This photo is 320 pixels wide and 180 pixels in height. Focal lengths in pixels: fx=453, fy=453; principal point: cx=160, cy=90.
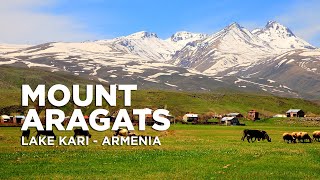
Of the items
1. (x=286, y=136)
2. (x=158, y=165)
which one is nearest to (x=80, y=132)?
(x=286, y=136)

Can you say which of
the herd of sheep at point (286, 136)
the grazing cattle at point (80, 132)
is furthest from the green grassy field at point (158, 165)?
the grazing cattle at point (80, 132)

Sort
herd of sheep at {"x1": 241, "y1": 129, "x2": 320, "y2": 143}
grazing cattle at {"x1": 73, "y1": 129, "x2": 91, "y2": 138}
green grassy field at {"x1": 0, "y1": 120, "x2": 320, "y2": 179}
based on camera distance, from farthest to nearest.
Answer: grazing cattle at {"x1": 73, "y1": 129, "x2": 91, "y2": 138}, herd of sheep at {"x1": 241, "y1": 129, "x2": 320, "y2": 143}, green grassy field at {"x1": 0, "y1": 120, "x2": 320, "y2": 179}

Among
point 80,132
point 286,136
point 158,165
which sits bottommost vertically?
point 158,165

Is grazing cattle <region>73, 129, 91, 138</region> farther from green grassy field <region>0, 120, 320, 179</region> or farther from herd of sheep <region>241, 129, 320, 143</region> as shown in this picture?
herd of sheep <region>241, 129, 320, 143</region>

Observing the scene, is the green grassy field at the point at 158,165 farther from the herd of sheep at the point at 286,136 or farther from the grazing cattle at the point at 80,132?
the grazing cattle at the point at 80,132

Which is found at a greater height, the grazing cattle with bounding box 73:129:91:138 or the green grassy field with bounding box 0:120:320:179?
the grazing cattle with bounding box 73:129:91:138

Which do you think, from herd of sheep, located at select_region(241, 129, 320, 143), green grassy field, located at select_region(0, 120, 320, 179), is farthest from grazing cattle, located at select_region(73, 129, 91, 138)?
herd of sheep, located at select_region(241, 129, 320, 143)

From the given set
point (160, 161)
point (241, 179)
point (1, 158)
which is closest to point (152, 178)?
point (241, 179)

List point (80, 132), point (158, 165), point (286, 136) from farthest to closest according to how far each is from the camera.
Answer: point (80, 132)
point (286, 136)
point (158, 165)

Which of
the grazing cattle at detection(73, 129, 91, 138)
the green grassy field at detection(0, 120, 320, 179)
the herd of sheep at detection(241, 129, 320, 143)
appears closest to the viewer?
the green grassy field at detection(0, 120, 320, 179)

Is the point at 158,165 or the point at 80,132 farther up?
the point at 80,132

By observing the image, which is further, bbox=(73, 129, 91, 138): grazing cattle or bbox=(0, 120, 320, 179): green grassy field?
bbox=(73, 129, 91, 138): grazing cattle

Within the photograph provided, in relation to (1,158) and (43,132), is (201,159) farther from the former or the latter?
(43,132)

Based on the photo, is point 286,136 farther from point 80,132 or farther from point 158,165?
point 158,165
